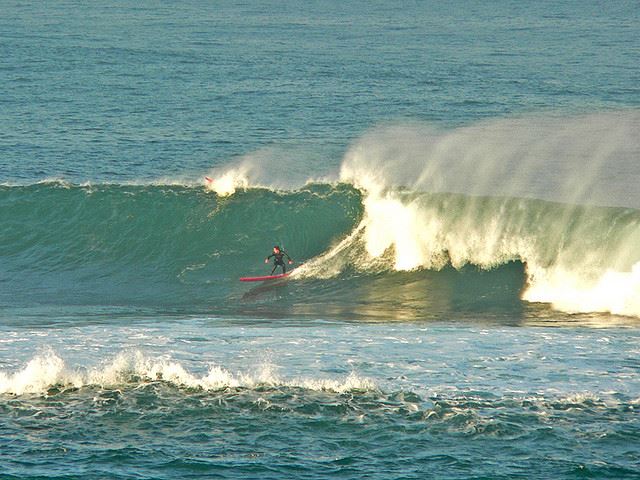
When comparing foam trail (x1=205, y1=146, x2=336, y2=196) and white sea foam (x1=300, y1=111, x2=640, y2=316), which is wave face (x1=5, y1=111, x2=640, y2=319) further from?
foam trail (x1=205, y1=146, x2=336, y2=196)

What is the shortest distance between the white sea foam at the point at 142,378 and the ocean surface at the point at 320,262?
7 centimetres

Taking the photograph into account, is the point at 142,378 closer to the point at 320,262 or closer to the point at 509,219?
the point at 320,262

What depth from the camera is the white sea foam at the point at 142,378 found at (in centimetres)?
2041

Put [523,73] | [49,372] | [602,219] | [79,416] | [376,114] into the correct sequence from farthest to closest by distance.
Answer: [523,73]
[376,114]
[602,219]
[49,372]
[79,416]

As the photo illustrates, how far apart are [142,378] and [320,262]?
1221cm

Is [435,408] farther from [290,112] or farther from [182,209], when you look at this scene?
[290,112]

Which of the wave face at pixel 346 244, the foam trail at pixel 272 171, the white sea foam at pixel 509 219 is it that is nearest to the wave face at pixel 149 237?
the wave face at pixel 346 244

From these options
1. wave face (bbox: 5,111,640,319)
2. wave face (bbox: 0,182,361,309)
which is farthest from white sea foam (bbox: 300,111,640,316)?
wave face (bbox: 0,182,361,309)

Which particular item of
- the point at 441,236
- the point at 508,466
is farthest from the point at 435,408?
the point at 441,236

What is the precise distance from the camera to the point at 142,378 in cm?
2089

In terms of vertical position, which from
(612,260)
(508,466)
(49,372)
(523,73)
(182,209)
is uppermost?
(523,73)

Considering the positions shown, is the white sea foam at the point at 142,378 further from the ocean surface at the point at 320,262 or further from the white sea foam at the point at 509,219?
the white sea foam at the point at 509,219

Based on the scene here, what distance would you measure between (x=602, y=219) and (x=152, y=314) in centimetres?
1250

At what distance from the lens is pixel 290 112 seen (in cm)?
5606
